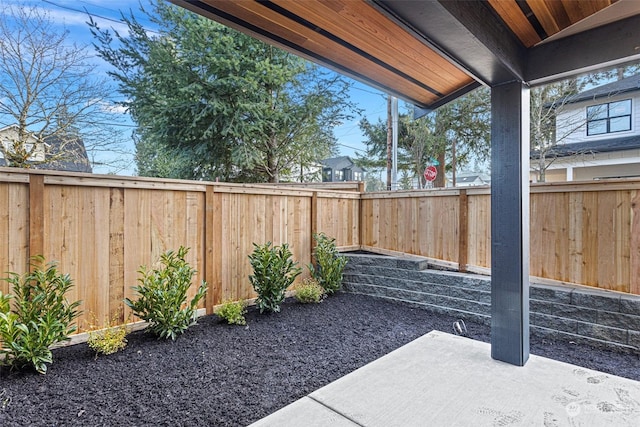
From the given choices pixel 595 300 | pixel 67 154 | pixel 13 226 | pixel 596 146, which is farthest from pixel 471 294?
pixel 67 154

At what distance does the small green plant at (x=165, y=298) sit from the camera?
10.0 feet

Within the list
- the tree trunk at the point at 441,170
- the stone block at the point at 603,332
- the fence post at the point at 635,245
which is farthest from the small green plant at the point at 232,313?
the tree trunk at the point at 441,170

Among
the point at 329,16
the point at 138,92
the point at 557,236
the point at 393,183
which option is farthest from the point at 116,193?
the point at 393,183

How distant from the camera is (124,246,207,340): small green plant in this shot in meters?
3.05

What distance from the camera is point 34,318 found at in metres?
2.45

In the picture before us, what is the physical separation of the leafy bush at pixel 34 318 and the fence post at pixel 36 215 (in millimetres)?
97

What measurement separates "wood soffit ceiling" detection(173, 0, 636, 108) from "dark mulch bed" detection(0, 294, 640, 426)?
2.34m

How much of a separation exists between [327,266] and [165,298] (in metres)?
2.38

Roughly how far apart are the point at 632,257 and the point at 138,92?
9.00 meters

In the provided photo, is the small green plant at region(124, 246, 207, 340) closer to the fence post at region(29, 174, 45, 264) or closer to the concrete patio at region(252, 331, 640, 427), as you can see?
the fence post at region(29, 174, 45, 264)

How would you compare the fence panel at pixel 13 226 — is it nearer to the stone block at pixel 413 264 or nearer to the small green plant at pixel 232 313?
the small green plant at pixel 232 313

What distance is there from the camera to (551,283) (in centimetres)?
353

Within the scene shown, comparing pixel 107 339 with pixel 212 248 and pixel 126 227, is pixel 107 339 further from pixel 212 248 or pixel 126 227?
pixel 212 248

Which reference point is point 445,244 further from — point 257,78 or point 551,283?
point 257,78
